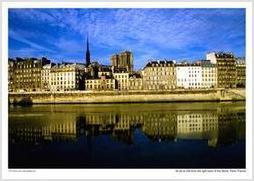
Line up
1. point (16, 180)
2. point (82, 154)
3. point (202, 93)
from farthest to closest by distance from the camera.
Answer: point (202, 93)
point (82, 154)
point (16, 180)

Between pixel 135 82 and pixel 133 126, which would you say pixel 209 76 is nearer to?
pixel 135 82

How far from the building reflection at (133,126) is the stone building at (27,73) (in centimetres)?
21

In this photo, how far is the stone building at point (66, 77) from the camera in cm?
272

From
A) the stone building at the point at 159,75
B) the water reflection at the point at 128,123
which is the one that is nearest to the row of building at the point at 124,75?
the stone building at the point at 159,75

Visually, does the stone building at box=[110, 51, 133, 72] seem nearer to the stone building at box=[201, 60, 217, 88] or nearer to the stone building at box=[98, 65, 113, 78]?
the stone building at box=[98, 65, 113, 78]

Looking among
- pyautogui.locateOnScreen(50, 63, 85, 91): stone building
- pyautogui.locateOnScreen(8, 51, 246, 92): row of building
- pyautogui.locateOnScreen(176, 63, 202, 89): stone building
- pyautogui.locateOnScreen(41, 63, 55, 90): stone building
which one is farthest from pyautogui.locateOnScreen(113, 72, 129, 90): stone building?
pyautogui.locateOnScreen(41, 63, 55, 90): stone building

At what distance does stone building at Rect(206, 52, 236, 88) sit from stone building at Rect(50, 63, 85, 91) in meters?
0.84

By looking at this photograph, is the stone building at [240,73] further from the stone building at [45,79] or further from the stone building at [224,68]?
the stone building at [45,79]

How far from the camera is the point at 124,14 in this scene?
2.53 m

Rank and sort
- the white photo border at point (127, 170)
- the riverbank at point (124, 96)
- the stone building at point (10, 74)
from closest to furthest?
the white photo border at point (127, 170) < the stone building at point (10, 74) < the riverbank at point (124, 96)

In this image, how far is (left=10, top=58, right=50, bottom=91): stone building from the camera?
2.61 meters

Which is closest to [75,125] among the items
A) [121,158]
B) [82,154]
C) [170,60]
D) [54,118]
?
[54,118]

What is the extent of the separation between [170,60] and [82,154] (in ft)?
2.63
